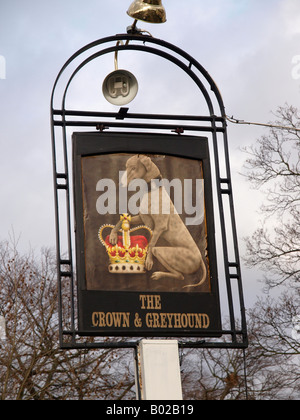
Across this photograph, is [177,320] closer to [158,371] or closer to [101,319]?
[158,371]

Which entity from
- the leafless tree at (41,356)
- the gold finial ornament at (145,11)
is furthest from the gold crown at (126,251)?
the leafless tree at (41,356)

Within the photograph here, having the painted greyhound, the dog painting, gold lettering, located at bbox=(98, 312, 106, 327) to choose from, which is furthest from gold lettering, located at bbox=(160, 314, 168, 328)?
gold lettering, located at bbox=(98, 312, 106, 327)

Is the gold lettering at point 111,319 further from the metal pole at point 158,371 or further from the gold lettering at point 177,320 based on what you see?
the gold lettering at point 177,320

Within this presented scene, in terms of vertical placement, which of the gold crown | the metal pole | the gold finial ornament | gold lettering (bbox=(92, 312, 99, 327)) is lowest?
the metal pole

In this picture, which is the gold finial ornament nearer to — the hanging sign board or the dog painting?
the hanging sign board

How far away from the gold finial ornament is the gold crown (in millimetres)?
3025

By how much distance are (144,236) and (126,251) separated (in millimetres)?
361

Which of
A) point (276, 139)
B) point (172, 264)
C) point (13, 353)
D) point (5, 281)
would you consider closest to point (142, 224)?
point (172, 264)

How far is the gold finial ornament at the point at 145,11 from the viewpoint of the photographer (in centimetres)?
1145

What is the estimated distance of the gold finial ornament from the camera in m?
11.4

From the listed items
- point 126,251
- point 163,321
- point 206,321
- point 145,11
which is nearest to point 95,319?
point 163,321

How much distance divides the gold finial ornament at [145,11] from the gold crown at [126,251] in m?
3.02

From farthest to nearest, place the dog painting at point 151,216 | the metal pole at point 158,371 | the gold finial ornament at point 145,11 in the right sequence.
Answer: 1. the gold finial ornament at point 145,11
2. the dog painting at point 151,216
3. the metal pole at point 158,371

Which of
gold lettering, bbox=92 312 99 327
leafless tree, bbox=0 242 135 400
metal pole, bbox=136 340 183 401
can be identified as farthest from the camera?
leafless tree, bbox=0 242 135 400
